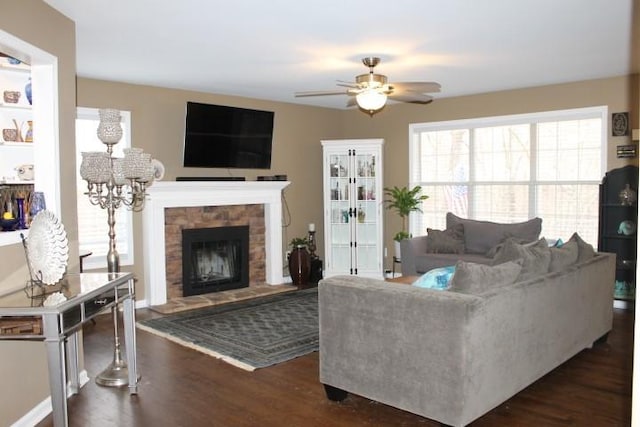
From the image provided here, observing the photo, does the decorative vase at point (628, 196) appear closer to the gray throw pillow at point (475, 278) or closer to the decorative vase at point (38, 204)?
the gray throw pillow at point (475, 278)

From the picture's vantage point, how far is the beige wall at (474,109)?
19.7 ft

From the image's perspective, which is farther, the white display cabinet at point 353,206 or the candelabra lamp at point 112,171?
the white display cabinet at point 353,206

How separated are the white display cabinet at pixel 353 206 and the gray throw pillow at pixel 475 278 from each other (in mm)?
4515

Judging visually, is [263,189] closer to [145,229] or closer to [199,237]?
[199,237]

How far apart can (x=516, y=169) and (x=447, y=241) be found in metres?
1.26

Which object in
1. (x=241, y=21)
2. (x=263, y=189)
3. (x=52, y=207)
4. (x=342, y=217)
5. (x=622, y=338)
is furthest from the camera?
(x=342, y=217)

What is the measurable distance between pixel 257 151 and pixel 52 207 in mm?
3825

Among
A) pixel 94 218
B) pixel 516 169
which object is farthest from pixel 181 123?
pixel 516 169

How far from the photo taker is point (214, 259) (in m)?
6.96

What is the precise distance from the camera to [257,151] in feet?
23.6

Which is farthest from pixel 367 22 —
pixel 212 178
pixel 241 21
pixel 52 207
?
pixel 212 178

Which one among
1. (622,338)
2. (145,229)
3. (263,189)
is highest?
(263,189)

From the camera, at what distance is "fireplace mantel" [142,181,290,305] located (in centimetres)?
619

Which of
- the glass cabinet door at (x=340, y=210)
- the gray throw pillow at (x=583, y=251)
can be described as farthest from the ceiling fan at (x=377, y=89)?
the glass cabinet door at (x=340, y=210)
